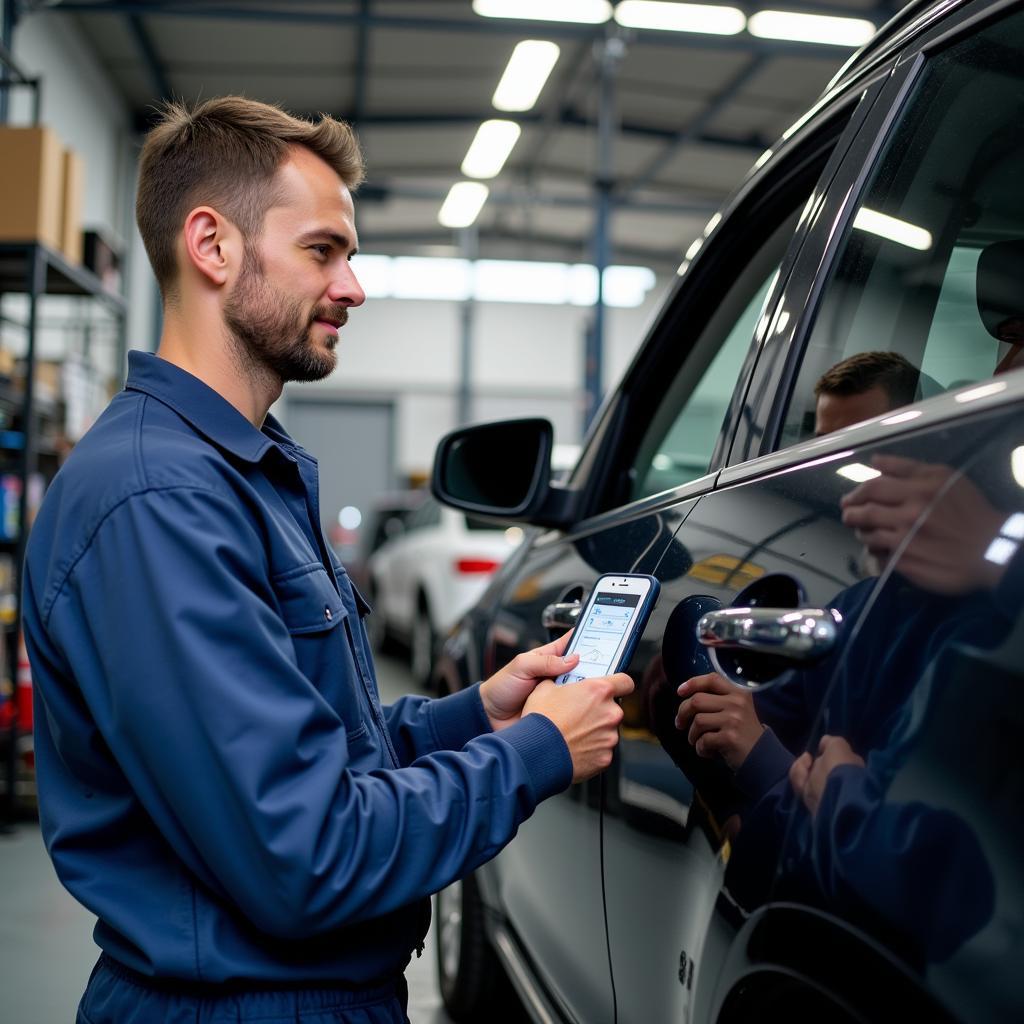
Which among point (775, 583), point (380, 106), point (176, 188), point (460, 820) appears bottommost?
point (460, 820)

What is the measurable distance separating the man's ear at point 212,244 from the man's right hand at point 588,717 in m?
0.59

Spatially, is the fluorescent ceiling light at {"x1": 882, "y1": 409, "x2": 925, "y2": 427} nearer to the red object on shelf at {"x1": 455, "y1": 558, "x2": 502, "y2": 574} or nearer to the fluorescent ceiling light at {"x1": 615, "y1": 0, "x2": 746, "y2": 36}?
the red object on shelf at {"x1": 455, "y1": 558, "x2": 502, "y2": 574}

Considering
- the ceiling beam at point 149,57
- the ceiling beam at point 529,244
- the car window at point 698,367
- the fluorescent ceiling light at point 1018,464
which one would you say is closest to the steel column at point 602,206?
the ceiling beam at point 149,57

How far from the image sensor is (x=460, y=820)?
115 cm

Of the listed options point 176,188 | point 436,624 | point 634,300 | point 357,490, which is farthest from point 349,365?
point 176,188

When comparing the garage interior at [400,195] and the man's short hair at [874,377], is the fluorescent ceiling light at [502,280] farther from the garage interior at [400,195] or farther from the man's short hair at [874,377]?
the man's short hair at [874,377]

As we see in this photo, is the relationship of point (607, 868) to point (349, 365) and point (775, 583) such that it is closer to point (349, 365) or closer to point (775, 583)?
point (775, 583)

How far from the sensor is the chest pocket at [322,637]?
1209 mm

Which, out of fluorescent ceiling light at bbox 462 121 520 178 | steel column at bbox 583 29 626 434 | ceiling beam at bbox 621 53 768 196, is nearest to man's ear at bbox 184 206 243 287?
steel column at bbox 583 29 626 434

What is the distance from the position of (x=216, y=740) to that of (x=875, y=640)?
1.80 ft

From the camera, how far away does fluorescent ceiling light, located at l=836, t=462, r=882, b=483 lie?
0.93 meters

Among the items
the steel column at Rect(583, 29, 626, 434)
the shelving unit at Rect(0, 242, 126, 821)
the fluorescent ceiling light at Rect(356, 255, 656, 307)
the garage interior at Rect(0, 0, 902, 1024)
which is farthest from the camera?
the fluorescent ceiling light at Rect(356, 255, 656, 307)

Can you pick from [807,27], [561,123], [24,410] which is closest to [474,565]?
[24,410]

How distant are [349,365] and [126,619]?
2035 centimetres
